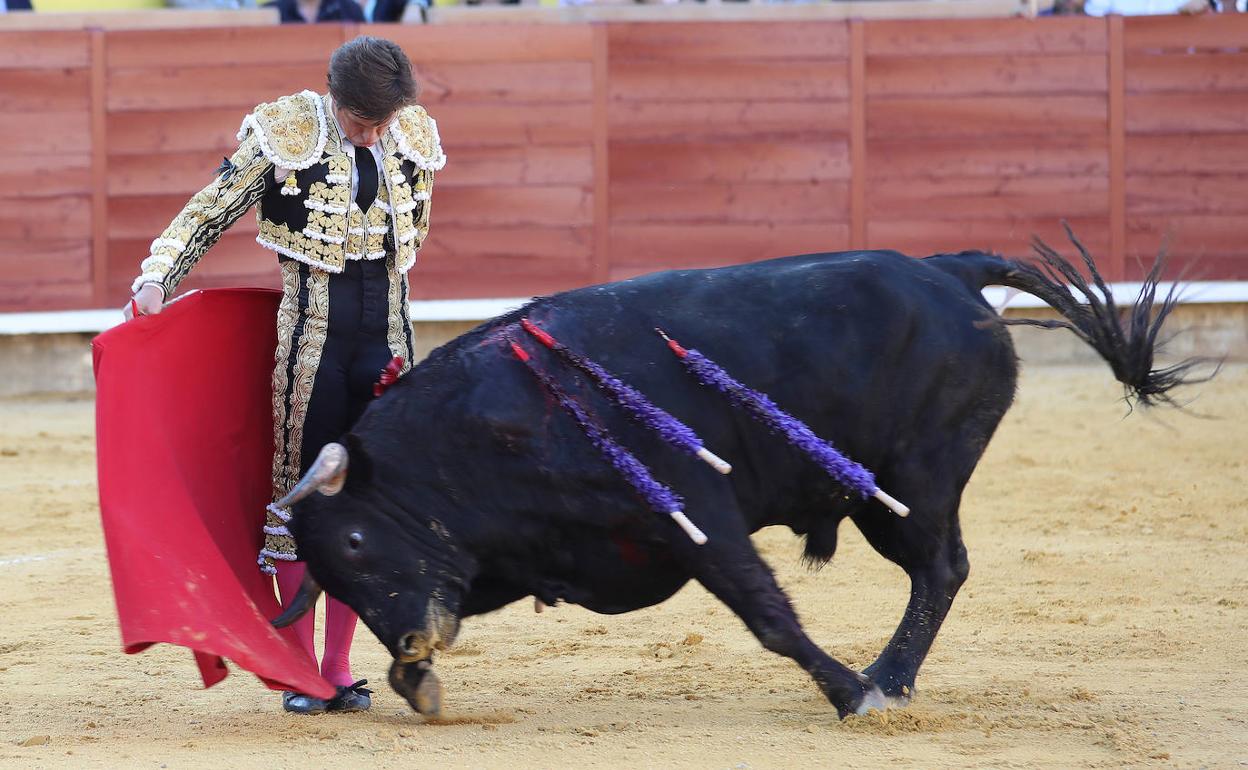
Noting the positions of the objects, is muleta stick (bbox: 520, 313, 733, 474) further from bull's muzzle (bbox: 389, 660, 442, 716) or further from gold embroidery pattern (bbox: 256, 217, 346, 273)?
bull's muzzle (bbox: 389, 660, 442, 716)

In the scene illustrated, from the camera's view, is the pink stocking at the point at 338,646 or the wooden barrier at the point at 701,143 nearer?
the pink stocking at the point at 338,646

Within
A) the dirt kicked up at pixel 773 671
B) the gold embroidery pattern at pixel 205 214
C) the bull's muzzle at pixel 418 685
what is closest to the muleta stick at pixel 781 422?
the dirt kicked up at pixel 773 671

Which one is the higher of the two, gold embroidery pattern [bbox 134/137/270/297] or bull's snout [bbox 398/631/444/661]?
gold embroidery pattern [bbox 134/137/270/297]

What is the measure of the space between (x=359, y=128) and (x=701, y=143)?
5.42 metres

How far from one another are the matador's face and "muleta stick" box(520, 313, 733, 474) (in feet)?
1.77

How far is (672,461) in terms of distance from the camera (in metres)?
3.15

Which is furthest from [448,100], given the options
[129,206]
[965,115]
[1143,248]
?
[1143,248]

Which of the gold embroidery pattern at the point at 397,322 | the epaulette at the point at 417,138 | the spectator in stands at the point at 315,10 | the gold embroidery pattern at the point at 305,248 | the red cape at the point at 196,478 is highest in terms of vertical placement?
the spectator in stands at the point at 315,10

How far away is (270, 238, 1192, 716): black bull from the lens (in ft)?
10.4

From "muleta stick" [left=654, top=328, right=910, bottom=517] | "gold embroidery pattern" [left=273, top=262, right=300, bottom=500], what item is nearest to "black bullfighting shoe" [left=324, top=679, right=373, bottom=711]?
"gold embroidery pattern" [left=273, top=262, right=300, bottom=500]

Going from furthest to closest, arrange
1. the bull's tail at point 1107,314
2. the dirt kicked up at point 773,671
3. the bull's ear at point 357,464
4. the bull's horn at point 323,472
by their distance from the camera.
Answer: the bull's tail at point 1107,314 < the bull's ear at point 357,464 < the bull's horn at point 323,472 < the dirt kicked up at point 773,671

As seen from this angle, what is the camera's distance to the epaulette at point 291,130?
329 cm

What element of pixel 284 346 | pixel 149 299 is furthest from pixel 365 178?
pixel 149 299

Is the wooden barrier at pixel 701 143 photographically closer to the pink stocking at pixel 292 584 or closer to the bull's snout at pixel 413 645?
the pink stocking at pixel 292 584
